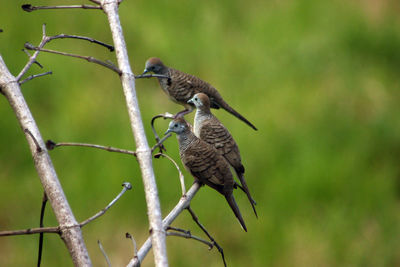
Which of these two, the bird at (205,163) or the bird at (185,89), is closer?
the bird at (205,163)

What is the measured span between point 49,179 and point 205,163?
51.1 inches

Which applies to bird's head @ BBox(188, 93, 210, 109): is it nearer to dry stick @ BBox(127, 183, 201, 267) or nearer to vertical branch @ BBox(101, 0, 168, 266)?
dry stick @ BBox(127, 183, 201, 267)

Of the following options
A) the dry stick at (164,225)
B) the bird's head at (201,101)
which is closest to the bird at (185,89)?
the bird's head at (201,101)

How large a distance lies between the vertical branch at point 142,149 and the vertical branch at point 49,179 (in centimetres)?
20

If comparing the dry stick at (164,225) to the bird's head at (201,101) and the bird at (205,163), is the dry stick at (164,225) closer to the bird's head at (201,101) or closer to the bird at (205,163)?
the bird at (205,163)

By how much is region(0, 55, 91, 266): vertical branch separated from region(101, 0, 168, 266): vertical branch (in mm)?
199

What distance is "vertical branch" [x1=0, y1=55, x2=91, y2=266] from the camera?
4.73 feet

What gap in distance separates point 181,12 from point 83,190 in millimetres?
3306

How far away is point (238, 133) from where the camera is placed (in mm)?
6457

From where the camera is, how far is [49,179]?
150cm

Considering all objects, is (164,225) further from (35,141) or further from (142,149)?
(35,141)

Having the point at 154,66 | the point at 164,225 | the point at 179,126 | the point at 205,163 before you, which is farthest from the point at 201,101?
the point at 164,225

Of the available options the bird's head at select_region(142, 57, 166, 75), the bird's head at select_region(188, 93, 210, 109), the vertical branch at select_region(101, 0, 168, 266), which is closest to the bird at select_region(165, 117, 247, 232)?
the bird's head at select_region(188, 93, 210, 109)

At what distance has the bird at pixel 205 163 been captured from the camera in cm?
264
